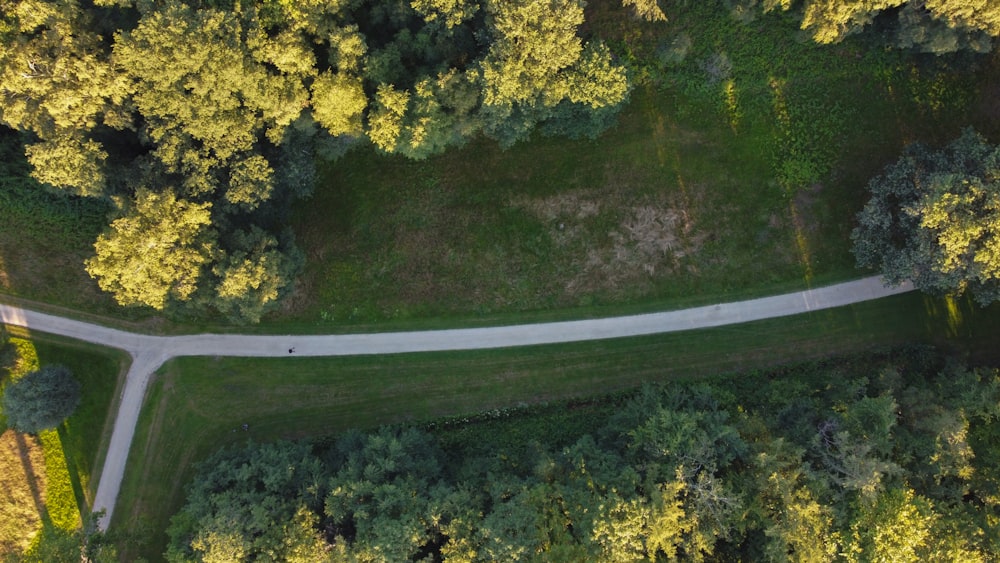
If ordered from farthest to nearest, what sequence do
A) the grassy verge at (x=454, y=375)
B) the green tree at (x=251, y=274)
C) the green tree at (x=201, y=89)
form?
the grassy verge at (x=454, y=375) < the green tree at (x=251, y=274) < the green tree at (x=201, y=89)

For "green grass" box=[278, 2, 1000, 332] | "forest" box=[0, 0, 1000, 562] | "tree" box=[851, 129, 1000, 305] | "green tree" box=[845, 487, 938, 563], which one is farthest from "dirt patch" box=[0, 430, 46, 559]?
"tree" box=[851, 129, 1000, 305]

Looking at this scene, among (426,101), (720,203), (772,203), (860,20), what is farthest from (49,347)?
(860,20)

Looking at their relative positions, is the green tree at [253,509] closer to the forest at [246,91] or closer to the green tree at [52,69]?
the forest at [246,91]

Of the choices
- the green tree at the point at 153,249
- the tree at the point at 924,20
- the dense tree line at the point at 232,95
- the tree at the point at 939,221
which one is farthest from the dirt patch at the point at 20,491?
the tree at the point at 939,221

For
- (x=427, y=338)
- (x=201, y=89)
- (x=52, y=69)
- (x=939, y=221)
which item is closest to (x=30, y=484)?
(x=52, y=69)

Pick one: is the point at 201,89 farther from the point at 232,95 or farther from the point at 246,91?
the point at 246,91

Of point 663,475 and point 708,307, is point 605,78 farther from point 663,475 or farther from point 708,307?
point 663,475
